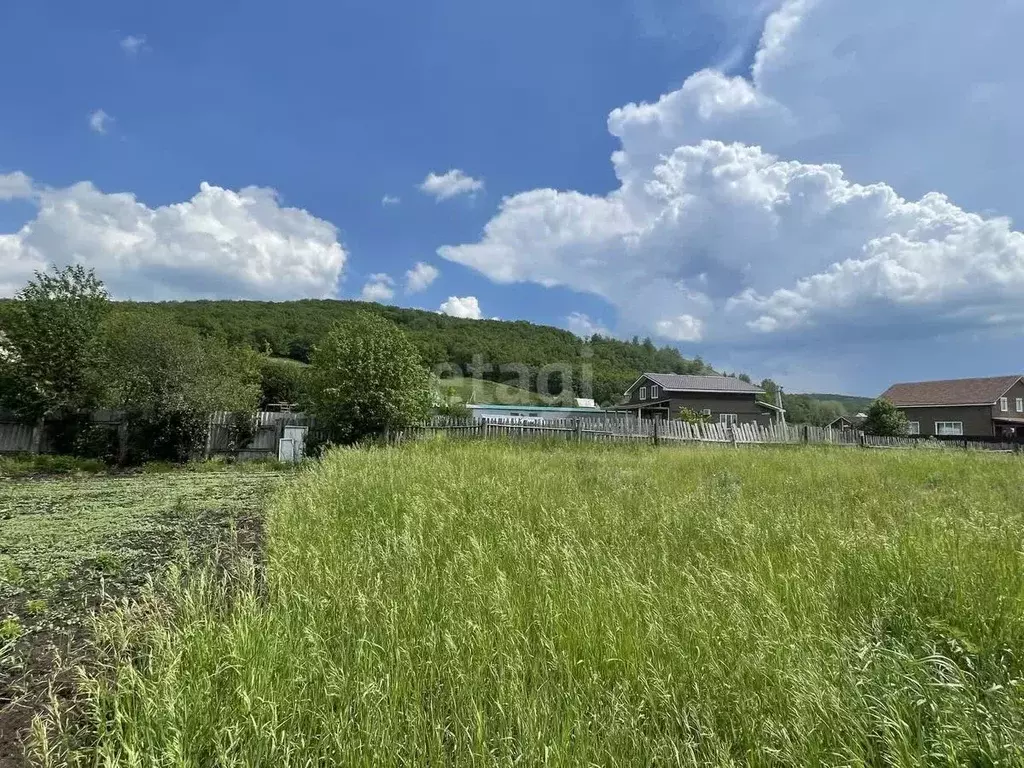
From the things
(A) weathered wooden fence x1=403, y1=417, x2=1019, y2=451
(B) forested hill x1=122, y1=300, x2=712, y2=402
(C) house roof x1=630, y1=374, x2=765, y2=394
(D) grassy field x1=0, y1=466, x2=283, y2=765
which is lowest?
(D) grassy field x1=0, y1=466, x2=283, y2=765

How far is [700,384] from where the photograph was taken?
136 ft

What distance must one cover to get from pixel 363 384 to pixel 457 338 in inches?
1431

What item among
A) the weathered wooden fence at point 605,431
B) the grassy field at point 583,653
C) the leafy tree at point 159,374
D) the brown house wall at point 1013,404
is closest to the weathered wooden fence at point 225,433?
the leafy tree at point 159,374

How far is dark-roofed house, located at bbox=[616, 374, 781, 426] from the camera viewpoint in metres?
40.5

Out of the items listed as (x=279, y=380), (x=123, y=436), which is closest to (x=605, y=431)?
(x=123, y=436)

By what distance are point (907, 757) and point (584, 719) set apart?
98cm

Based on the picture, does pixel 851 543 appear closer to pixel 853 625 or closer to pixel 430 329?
pixel 853 625

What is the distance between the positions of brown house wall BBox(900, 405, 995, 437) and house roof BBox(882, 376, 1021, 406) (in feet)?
1.40

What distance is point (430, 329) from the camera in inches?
2041

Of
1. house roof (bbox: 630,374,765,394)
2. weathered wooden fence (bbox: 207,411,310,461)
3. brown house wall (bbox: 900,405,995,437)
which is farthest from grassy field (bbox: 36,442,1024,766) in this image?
brown house wall (bbox: 900,405,995,437)

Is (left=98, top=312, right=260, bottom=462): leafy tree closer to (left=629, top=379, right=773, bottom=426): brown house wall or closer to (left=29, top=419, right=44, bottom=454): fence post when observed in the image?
(left=29, top=419, right=44, bottom=454): fence post

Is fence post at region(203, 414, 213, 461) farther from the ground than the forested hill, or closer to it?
closer to it

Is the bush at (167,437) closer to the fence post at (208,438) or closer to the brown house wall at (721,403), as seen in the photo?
the fence post at (208,438)

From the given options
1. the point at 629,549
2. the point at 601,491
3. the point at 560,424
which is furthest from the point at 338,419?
the point at 629,549
